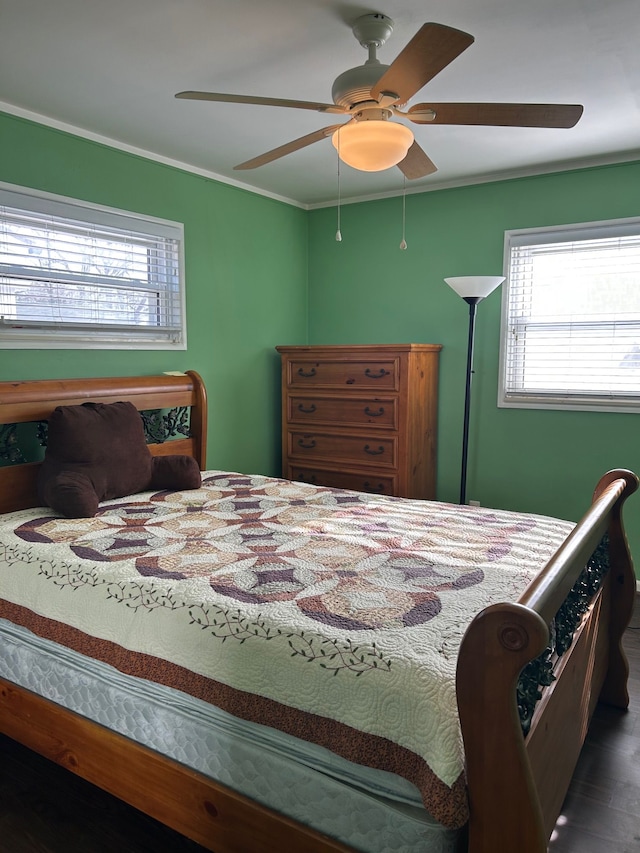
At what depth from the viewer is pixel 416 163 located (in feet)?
7.79

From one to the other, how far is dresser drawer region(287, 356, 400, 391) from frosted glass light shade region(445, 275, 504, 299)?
55 centimetres

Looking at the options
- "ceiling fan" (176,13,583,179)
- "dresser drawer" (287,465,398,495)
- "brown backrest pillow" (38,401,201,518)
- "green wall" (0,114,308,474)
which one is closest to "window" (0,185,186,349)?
"green wall" (0,114,308,474)

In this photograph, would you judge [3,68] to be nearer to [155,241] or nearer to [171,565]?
[155,241]

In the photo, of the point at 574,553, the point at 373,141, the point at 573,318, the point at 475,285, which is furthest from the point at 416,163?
the point at 573,318

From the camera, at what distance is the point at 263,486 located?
3035 millimetres

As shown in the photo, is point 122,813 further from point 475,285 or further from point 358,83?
point 475,285

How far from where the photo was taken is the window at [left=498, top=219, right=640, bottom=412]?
11.3 feet

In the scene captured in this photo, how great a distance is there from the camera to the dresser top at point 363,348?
11.8ft

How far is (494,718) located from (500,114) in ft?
5.59

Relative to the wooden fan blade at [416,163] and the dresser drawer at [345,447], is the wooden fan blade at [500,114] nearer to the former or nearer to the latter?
the wooden fan blade at [416,163]

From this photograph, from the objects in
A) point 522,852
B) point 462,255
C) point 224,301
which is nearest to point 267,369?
point 224,301

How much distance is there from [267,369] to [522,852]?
11.3 ft

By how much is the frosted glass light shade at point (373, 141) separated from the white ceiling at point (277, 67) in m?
0.37

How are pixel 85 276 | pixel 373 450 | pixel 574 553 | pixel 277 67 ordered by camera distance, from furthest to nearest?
pixel 373 450, pixel 85 276, pixel 277 67, pixel 574 553
